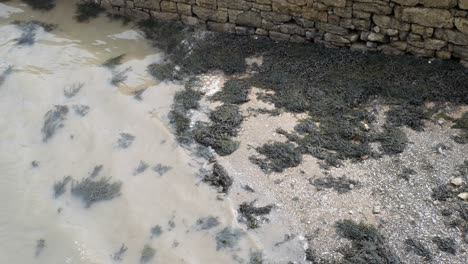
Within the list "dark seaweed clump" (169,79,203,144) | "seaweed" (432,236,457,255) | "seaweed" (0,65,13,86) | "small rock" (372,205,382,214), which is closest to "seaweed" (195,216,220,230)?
"dark seaweed clump" (169,79,203,144)

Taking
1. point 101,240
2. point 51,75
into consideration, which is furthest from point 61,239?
point 51,75

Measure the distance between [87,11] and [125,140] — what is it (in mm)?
2951

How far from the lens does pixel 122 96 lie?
6824 mm

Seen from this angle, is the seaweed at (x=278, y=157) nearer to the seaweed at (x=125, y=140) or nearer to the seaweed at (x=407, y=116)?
the seaweed at (x=407, y=116)

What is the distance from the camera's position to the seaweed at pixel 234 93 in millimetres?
6493

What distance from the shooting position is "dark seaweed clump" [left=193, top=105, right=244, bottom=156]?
5.91 metres

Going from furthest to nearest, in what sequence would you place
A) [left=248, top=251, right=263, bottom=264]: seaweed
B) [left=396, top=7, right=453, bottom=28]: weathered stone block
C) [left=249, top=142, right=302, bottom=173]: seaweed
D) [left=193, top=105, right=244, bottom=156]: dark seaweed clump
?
[left=396, top=7, right=453, bottom=28]: weathered stone block
[left=193, top=105, right=244, bottom=156]: dark seaweed clump
[left=249, top=142, right=302, bottom=173]: seaweed
[left=248, top=251, right=263, bottom=264]: seaweed

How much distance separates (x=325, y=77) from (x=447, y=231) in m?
2.52

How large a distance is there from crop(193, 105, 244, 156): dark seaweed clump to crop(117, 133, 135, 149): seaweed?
2.47ft

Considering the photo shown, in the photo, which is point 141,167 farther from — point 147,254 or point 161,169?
point 147,254

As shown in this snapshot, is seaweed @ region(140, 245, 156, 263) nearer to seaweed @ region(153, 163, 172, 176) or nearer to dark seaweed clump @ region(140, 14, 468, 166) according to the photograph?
seaweed @ region(153, 163, 172, 176)

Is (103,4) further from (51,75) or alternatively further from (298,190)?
(298,190)

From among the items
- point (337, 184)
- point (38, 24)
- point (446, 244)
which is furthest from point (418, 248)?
point (38, 24)

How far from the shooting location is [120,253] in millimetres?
5102
